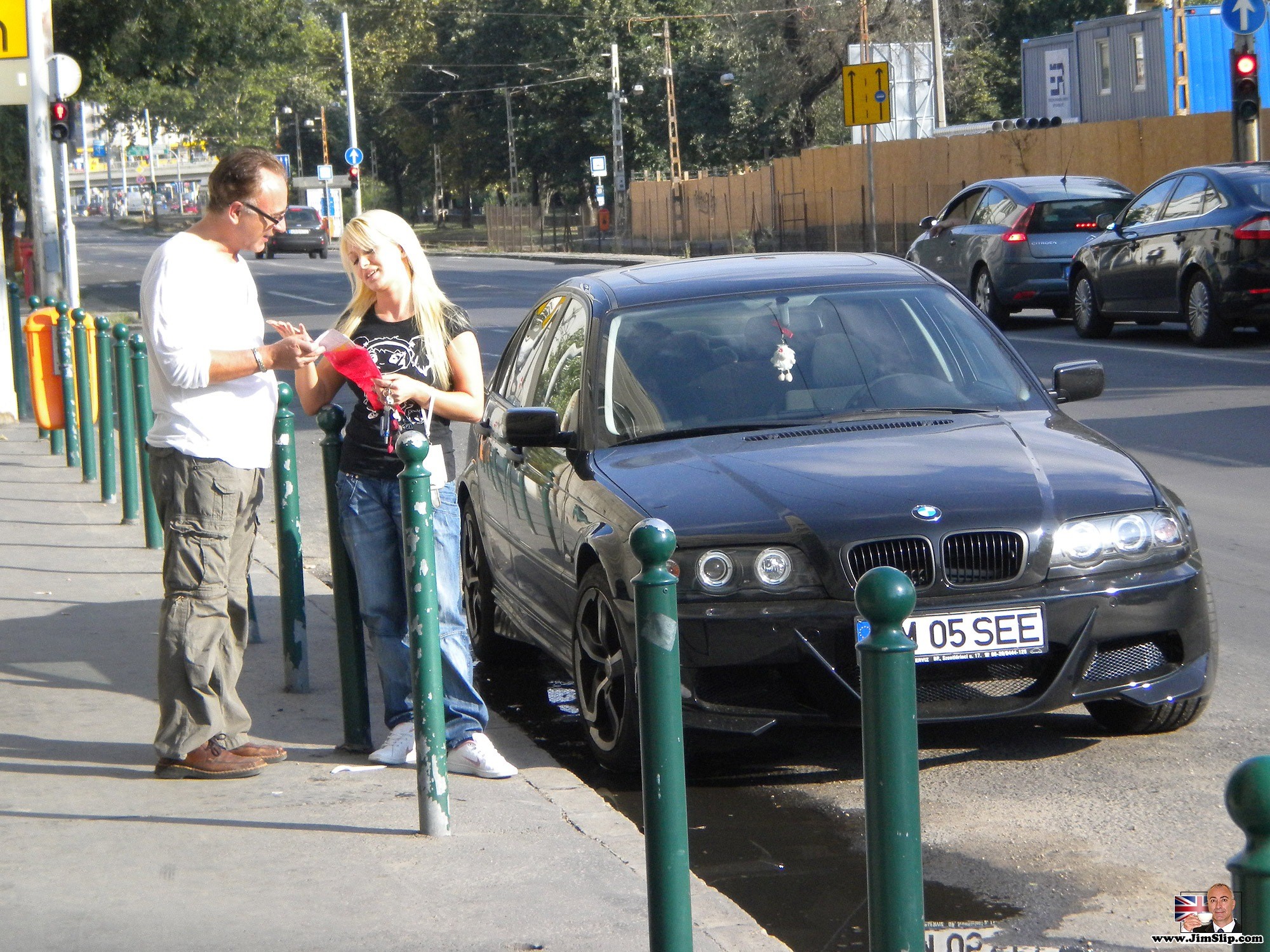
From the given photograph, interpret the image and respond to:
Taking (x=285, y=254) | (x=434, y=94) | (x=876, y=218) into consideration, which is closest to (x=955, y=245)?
(x=876, y=218)

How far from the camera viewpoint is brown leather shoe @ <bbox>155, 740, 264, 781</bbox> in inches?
199

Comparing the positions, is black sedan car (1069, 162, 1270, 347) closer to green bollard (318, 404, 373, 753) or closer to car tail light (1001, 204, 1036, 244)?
car tail light (1001, 204, 1036, 244)

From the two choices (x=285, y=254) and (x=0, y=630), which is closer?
(x=0, y=630)

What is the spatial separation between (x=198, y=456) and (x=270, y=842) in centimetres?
115

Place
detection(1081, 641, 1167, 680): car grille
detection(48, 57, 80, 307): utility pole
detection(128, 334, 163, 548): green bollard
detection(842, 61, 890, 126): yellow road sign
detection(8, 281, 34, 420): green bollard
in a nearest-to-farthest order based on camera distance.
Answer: detection(1081, 641, 1167, 680): car grille → detection(128, 334, 163, 548): green bollard → detection(8, 281, 34, 420): green bollard → detection(48, 57, 80, 307): utility pole → detection(842, 61, 890, 126): yellow road sign

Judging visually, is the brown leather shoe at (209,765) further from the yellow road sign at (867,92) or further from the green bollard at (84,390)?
the yellow road sign at (867,92)

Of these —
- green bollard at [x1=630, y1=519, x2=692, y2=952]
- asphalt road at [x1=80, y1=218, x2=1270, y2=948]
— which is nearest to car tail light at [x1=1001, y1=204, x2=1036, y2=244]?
asphalt road at [x1=80, y1=218, x2=1270, y2=948]

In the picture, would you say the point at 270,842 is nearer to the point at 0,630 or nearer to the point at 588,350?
the point at 588,350

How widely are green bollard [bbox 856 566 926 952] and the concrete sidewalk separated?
98 cm

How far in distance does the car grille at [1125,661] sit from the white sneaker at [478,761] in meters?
1.64

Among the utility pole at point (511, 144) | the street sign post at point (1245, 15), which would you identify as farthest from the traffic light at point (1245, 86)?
the utility pole at point (511, 144)

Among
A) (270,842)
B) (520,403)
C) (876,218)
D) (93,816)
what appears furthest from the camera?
(876,218)

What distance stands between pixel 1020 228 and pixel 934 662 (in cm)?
1487

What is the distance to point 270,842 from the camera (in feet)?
14.6
